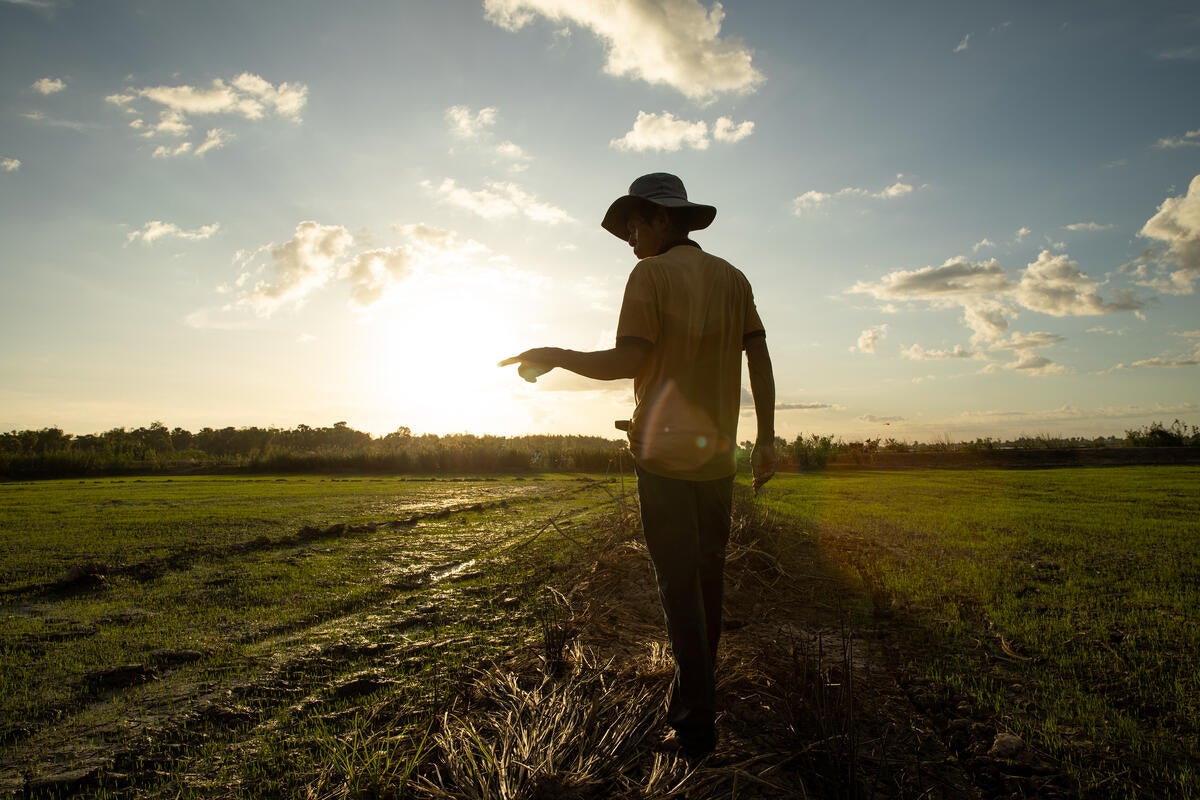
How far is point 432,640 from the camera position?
3.93 metres

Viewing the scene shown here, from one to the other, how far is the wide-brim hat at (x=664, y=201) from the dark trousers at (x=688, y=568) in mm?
1071

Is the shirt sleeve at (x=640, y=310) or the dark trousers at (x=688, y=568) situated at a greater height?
the shirt sleeve at (x=640, y=310)

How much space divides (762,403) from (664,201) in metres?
1.04

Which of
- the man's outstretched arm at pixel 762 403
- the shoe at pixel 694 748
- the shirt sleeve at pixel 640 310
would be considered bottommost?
the shoe at pixel 694 748

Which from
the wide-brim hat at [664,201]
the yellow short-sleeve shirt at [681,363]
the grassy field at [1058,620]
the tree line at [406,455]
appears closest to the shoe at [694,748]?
the yellow short-sleeve shirt at [681,363]

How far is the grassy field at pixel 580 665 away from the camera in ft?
7.14

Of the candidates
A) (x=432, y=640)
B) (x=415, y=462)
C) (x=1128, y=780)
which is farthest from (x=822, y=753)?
(x=415, y=462)

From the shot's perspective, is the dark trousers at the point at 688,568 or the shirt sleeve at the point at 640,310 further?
the shirt sleeve at the point at 640,310

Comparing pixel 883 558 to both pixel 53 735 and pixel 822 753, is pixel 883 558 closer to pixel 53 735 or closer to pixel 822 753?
pixel 822 753

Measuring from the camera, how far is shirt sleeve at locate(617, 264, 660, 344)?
2354mm

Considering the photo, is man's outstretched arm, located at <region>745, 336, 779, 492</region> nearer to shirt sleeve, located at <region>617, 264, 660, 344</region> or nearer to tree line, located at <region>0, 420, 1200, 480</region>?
shirt sleeve, located at <region>617, 264, 660, 344</region>

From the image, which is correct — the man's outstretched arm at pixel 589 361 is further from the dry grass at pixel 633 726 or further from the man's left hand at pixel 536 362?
the dry grass at pixel 633 726

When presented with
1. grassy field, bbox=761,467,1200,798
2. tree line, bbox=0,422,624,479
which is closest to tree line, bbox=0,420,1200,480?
tree line, bbox=0,422,624,479

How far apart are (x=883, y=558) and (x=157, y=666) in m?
5.96
